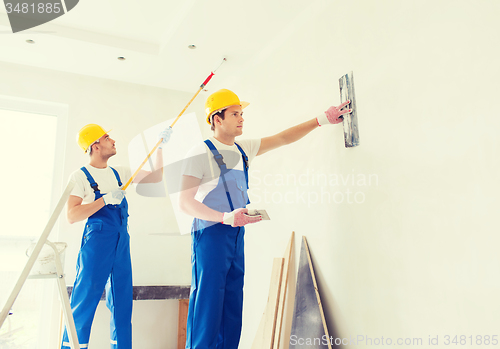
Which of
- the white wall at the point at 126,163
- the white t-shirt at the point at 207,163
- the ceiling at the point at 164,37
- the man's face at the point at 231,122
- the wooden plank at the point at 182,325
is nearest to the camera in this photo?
the white t-shirt at the point at 207,163

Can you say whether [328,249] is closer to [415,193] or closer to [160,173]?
[415,193]

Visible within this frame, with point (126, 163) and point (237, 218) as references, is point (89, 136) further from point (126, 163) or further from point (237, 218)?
point (237, 218)

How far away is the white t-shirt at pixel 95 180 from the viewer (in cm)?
250

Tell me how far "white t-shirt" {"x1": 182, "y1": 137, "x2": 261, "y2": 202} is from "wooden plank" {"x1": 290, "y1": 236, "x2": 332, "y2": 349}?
2.32ft

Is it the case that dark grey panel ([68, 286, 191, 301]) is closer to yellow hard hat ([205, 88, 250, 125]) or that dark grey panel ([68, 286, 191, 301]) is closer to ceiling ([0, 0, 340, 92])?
yellow hard hat ([205, 88, 250, 125])

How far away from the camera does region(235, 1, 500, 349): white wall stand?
4.31ft

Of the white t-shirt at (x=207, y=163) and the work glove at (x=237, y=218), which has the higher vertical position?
the white t-shirt at (x=207, y=163)

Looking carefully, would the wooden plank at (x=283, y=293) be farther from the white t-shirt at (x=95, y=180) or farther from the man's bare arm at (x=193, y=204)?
the white t-shirt at (x=95, y=180)

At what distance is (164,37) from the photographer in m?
3.09

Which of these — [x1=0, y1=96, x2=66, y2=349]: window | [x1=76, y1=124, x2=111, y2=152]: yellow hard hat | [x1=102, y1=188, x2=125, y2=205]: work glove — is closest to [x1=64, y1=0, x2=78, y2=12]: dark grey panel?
[x1=76, y1=124, x2=111, y2=152]: yellow hard hat

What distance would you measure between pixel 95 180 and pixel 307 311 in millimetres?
1690

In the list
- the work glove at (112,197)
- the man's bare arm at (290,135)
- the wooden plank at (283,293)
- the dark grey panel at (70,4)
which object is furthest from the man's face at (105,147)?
the wooden plank at (283,293)

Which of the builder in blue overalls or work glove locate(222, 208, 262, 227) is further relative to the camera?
the builder in blue overalls

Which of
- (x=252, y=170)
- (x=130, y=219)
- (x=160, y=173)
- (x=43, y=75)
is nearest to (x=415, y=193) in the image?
(x=252, y=170)
